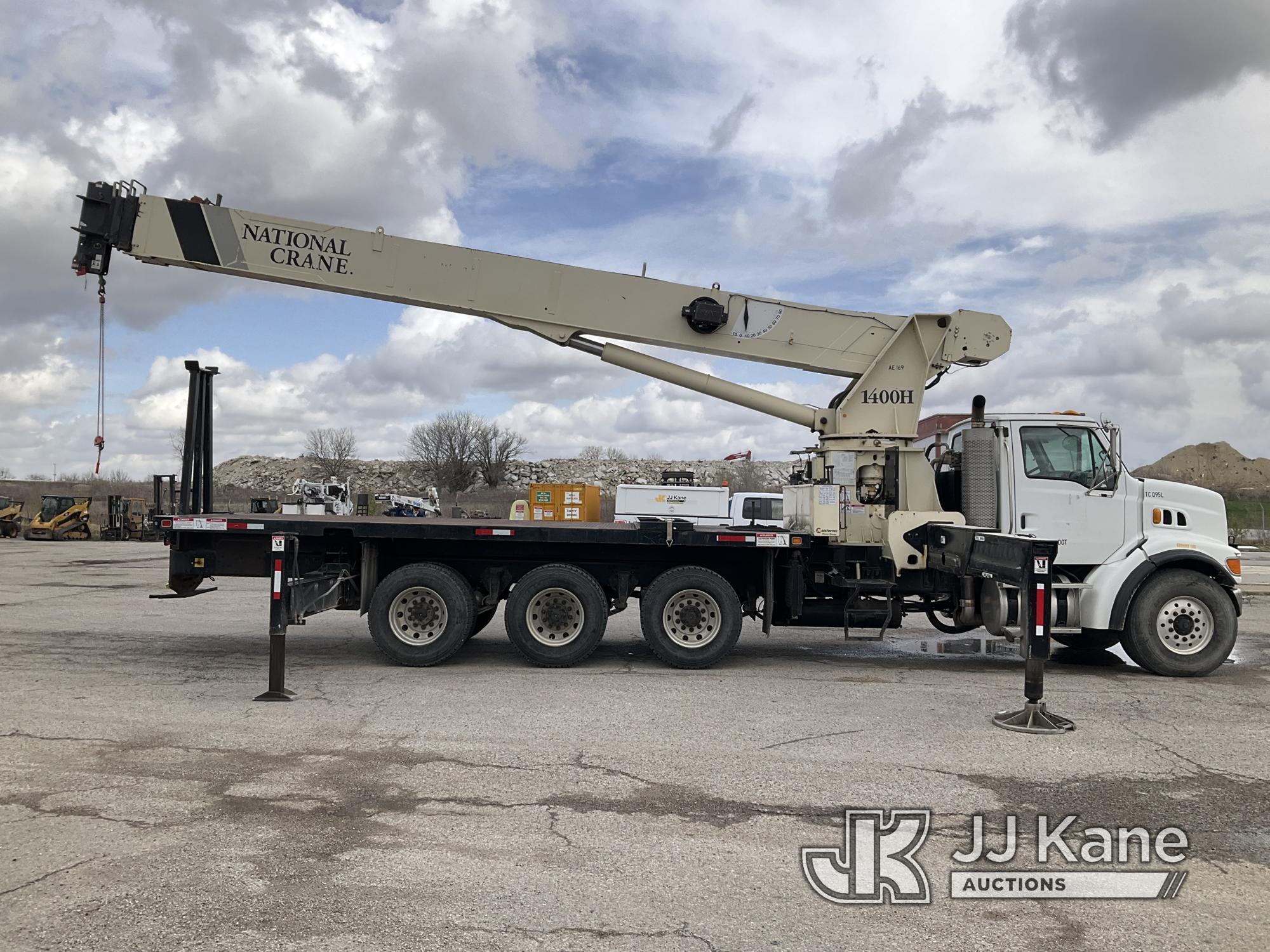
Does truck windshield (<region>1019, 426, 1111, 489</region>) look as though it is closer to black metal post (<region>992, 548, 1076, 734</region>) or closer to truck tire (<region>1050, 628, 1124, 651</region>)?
truck tire (<region>1050, 628, 1124, 651</region>)

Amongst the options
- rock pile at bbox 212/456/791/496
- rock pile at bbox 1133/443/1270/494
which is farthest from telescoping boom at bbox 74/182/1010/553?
rock pile at bbox 1133/443/1270/494

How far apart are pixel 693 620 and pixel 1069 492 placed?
414 cm

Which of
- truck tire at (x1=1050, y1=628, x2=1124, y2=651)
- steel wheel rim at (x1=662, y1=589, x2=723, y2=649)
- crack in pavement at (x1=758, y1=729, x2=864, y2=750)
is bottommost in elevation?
crack in pavement at (x1=758, y1=729, x2=864, y2=750)

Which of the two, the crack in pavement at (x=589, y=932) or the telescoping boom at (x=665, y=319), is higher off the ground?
the telescoping boom at (x=665, y=319)

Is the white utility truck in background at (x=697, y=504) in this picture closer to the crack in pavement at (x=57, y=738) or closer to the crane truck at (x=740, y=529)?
the crane truck at (x=740, y=529)

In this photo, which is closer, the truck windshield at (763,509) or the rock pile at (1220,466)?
the truck windshield at (763,509)

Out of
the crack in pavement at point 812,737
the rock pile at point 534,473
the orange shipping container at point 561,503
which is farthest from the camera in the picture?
the rock pile at point 534,473

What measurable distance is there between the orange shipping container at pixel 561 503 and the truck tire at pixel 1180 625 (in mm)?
6241

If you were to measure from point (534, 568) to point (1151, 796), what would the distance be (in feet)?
19.8

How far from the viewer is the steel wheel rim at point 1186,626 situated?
9219 millimetres

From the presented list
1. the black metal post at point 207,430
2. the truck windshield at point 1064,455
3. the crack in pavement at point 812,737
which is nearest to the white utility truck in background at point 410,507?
the black metal post at point 207,430

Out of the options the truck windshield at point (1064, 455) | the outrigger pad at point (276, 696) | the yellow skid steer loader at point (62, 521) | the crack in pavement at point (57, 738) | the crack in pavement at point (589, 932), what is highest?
the truck windshield at point (1064, 455)

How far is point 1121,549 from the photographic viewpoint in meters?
9.38

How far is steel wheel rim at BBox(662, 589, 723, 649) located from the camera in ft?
30.9
